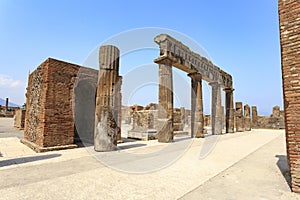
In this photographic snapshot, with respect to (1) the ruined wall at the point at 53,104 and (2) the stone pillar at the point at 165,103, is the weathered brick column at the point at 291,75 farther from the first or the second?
(1) the ruined wall at the point at 53,104

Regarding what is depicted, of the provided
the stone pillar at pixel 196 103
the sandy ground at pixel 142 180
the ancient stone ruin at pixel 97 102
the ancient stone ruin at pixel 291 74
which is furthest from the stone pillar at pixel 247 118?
the ancient stone ruin at pixel 291 74

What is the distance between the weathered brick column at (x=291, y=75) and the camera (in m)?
2.99

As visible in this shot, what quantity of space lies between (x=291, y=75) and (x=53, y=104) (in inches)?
299

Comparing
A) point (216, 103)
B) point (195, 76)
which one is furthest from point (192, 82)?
point (216, 103)

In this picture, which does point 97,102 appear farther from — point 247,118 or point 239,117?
point 247,118

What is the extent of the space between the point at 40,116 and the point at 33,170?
3.56 metres

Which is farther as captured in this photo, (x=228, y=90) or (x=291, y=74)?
(x=228, y=90)

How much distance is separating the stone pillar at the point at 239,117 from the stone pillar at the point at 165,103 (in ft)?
43.2

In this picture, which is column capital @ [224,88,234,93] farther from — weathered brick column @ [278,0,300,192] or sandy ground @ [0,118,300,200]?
weathered brick column @ [278,0,300,192]

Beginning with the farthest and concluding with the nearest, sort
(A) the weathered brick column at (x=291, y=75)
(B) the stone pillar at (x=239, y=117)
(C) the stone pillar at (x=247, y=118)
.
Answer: (C) the stone pillar at (x=247, y=118), (B) the stone pillar at (x=239, y=117), (A) the weathered brick column at (x=291, y=75)

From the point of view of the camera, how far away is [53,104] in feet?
23.2

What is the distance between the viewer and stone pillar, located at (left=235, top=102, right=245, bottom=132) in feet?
65.0

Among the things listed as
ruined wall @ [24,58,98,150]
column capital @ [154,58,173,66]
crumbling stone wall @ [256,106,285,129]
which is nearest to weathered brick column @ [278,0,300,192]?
column capital @ [154,58,173,66]

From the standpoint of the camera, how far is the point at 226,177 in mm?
3684
